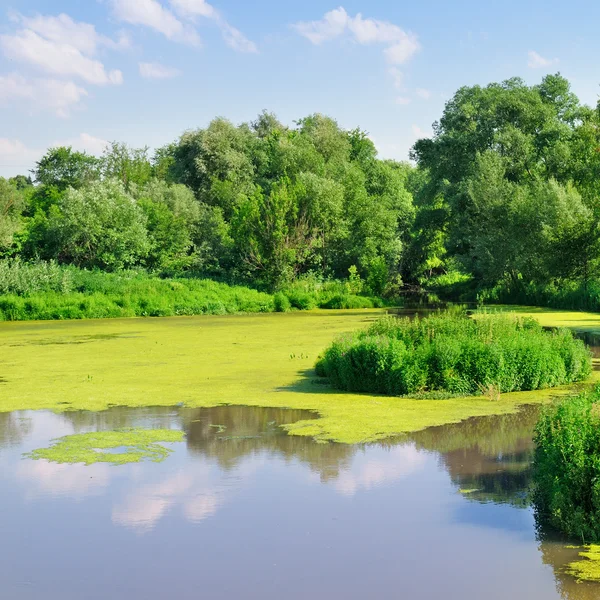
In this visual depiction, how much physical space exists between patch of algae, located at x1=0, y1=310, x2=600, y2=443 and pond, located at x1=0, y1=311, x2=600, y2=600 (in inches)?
3.8

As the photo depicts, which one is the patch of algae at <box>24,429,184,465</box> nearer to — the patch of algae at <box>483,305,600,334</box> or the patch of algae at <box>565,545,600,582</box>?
the patch of algae at <box>565,545,600,582</box>

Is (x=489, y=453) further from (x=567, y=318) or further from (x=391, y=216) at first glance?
(x=391, y=216)

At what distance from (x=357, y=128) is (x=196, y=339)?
1769 inches

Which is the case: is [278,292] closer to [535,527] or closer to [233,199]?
[233,199]

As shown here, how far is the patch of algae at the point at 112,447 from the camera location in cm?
1168

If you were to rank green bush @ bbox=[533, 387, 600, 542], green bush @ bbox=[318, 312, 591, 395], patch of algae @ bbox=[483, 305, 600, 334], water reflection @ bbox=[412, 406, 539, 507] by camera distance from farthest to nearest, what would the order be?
patch of algae @ bbox=[483, 305, 600, 334] < green bush @ bbox=[318, 312, 591, 395] < water reflection @ bbox=[412, 406, 539, 507] < green bush @ bbox=[533, 387, 600, 542]

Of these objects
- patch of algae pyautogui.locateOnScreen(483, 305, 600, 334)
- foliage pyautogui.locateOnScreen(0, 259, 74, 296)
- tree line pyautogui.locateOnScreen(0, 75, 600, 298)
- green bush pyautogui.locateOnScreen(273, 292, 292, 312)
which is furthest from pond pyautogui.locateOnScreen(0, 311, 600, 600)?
tree line pyautogui.locateOnScreen(0, 75, 600, 298)

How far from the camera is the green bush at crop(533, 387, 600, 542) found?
7878 mm

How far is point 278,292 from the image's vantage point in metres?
49.3

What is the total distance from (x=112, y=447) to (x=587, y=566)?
24.0 ft

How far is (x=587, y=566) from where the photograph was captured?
734 cm

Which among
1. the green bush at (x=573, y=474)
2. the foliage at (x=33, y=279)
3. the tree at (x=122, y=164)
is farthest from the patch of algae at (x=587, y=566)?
the tree at (x=122, y=164)

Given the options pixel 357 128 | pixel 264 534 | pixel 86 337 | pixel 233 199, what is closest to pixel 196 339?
pixel 86 337

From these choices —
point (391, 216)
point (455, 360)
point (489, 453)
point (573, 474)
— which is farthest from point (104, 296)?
point (573, 474)
